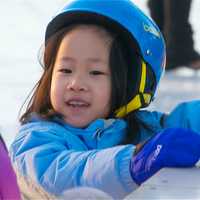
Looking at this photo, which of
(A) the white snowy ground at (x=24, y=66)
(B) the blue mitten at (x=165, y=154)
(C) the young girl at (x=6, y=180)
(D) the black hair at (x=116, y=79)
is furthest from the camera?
(A) the white snowy ground at (x=24, y=66)

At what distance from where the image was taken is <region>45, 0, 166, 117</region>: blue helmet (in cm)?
309

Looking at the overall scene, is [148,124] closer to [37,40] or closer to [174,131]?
[174,131]

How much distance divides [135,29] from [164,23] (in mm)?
4003

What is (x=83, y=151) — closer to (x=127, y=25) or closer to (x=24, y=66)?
(x=127, y=25)

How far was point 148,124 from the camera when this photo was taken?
313 cm

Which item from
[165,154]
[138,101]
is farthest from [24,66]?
[165,154]

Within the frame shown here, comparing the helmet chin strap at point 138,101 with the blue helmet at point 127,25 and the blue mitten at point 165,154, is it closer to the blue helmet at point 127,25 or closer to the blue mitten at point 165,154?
the blue helmet at point 127,25

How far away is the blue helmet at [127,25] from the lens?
3094 millimetres

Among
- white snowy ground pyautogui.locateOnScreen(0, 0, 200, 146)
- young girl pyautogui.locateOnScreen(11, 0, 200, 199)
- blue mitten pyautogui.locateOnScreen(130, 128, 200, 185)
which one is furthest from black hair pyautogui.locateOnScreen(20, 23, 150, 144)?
white snowy ground pyautogui.locateOnScreen(0, 0, 200, 146)

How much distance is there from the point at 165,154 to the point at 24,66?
4964 millimetres

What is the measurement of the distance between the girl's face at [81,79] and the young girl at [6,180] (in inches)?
45.8

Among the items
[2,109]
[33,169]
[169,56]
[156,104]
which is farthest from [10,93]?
[33,169]

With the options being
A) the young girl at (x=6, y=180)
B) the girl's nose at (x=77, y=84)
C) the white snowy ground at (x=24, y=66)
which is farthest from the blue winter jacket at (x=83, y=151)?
the white snowy ground at (x=24, y=66)

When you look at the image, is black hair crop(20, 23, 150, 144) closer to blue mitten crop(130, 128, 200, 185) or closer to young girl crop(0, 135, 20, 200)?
blue mitten crop(130, 128, 200, 185)
